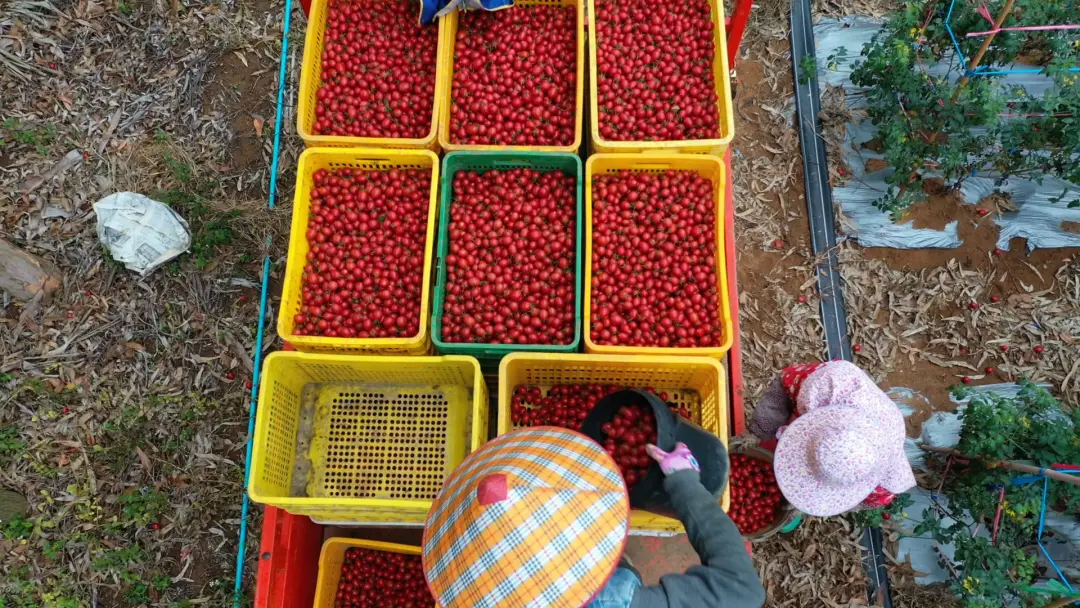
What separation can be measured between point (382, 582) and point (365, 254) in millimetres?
1733

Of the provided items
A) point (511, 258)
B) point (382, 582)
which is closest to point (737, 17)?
point (511, 258)

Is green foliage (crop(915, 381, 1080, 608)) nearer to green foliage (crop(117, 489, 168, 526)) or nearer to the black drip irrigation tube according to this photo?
the black drip irrigation tube

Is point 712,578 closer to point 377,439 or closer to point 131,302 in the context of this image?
point 377,439

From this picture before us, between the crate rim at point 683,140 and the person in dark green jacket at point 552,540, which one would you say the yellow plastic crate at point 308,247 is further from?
the person in dark green jacket at point 552,540

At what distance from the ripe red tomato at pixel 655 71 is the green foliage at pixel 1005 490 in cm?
204

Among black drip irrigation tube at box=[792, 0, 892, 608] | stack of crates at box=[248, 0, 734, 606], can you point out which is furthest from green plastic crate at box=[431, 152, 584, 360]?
black drip irrigation tube at box=[792, 0, 892, 608]

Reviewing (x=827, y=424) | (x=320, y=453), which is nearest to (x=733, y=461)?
(x=827, y=424)

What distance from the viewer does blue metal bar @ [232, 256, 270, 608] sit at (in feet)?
11.8

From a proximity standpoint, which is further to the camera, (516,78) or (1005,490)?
(516,78)

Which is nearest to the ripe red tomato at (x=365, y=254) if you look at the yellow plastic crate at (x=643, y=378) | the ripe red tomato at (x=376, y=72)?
the ripe red tomato at (x=376, y=72)

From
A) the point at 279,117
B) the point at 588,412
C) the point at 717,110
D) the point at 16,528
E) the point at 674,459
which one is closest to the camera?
the point at 674,459

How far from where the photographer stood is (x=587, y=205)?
3070 millimetres

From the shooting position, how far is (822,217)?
426 centimetres

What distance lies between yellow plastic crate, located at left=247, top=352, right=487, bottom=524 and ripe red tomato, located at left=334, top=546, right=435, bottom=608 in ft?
1.40
